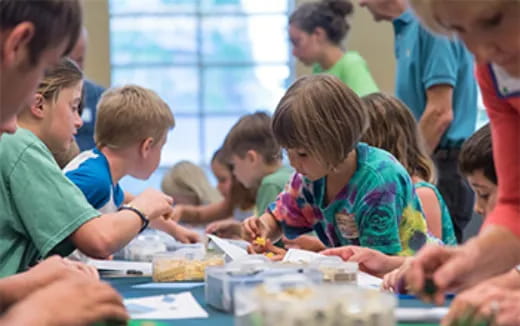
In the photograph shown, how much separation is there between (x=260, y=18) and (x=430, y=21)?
14.0 ft

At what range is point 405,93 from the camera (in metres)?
3.21

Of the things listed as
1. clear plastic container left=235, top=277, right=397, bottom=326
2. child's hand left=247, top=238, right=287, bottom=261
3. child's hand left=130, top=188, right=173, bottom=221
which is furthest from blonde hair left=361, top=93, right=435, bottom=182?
clear plastic container left=235, top=277, right=397, bottom=326

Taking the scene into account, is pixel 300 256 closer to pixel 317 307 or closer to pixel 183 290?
pixel 183 290

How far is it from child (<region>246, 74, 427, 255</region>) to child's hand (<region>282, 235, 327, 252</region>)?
0.24m

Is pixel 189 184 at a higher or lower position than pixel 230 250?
lower

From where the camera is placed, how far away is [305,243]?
2.36 meters

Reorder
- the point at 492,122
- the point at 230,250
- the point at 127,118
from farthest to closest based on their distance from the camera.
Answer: the point at 127,118 < the point at 230,250 < the point at 492,122

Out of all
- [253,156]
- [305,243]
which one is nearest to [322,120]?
[305,243]

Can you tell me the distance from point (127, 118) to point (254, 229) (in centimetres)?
52

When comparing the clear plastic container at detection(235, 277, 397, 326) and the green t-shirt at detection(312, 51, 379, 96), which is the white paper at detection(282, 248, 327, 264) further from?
the green t-shirt at detection(312, 51, 379, 96)

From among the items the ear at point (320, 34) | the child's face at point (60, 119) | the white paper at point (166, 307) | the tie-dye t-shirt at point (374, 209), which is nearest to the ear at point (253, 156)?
the ear at point (320, 34)

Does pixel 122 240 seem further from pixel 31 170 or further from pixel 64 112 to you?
pixel 64 112

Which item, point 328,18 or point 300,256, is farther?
point 328,18

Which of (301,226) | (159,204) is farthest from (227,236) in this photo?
(159,204)
